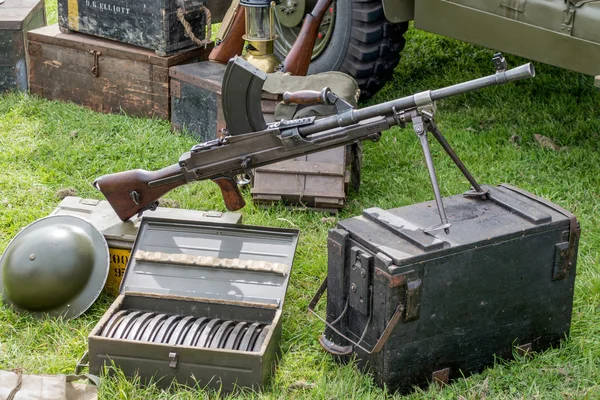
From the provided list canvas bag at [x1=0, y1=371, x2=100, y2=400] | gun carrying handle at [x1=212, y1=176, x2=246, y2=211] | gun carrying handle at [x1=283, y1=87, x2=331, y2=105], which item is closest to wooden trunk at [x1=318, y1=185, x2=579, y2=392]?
gun carrying handle at [x1=283, y1=87, x2=331, y2=105]

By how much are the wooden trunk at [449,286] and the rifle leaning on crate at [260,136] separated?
0.20 m

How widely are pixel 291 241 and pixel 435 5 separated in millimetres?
2723

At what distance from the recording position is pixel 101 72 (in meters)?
7.59

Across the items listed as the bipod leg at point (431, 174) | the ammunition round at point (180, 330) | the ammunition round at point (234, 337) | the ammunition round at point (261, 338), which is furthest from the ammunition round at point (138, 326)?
the bipod leg at point (431, 174)

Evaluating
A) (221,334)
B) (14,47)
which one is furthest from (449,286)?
(14,47)

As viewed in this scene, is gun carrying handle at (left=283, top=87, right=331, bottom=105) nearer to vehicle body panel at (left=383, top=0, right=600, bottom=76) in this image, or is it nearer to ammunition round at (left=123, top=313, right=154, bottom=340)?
ammunition round at (left=123, top=313, right=154, bottom=340)

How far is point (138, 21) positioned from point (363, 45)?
1833mm

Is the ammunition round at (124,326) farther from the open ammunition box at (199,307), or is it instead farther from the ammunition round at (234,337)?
the ammunition round at (234,337)

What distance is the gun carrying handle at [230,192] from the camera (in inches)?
199

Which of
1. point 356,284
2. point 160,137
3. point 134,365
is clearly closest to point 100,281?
point 134,365

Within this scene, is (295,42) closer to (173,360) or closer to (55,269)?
(55,269)

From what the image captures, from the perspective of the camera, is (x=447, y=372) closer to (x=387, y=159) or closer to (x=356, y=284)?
(x=356, y=284)

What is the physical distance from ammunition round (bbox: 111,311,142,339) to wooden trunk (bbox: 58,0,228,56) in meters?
3.28

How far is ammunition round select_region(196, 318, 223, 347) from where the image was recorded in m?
4.25
